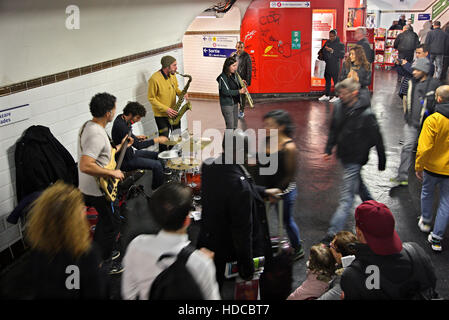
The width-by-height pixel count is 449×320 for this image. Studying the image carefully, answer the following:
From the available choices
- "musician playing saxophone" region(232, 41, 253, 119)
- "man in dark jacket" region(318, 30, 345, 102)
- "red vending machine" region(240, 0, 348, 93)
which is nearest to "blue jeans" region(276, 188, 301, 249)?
"musician playing saxophone" region(232, 41, 253, 119)

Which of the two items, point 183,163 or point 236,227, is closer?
point 236,227

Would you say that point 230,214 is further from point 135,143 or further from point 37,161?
point 135,143

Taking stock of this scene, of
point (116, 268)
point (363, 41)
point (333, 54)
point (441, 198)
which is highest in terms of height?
point (363, 41)

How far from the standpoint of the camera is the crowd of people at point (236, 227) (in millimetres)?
2256

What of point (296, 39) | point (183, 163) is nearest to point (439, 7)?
point (296, 39)

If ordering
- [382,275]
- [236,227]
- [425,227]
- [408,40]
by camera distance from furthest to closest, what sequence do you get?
[408,40], [425,227], [236,227], [382,275]

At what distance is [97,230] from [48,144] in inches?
46.1

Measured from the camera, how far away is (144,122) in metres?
7.25

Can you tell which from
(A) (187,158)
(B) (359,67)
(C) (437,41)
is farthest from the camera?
(C) (437,41)

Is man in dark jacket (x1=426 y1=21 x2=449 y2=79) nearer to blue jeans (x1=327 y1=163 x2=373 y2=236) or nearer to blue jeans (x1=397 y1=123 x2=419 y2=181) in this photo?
blue jeans (x1=397 y1=123 x2=419 y2=181)

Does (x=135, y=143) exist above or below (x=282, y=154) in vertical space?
below

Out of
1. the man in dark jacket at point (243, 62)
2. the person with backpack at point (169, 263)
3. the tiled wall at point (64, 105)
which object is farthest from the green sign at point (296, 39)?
the person with backpack at point (169, 263)

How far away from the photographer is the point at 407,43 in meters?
12.2

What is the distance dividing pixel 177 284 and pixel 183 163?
3.20 meters
